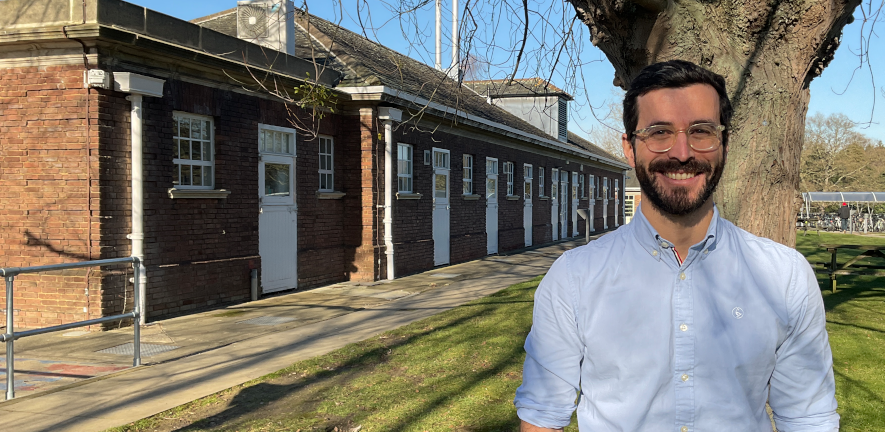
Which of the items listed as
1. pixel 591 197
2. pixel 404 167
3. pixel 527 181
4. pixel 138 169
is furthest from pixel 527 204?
pixel 138 169

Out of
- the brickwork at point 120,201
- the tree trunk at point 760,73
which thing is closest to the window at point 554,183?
the brickwork at point 120,201

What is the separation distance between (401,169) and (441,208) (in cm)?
264

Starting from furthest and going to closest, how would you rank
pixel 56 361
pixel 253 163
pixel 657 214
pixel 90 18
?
pixel 253 163, pixel 90 18, pixel 56 361, pixel 657 214

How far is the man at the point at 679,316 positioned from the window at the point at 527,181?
2285cm

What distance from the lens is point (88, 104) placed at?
9.11 m

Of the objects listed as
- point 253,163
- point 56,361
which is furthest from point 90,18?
point 56,361

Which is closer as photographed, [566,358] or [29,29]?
[566,358]

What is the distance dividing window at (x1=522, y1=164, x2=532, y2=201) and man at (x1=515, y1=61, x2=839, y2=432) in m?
22.8

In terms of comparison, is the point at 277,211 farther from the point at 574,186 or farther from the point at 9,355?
the point at 574,186

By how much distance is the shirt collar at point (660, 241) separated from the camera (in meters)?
1.96

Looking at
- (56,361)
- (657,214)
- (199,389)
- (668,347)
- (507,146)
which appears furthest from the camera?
(507,146)

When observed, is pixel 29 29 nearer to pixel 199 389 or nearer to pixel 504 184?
pixel 199 389

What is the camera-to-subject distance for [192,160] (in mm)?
10719

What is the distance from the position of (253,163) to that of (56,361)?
17.0 ft
